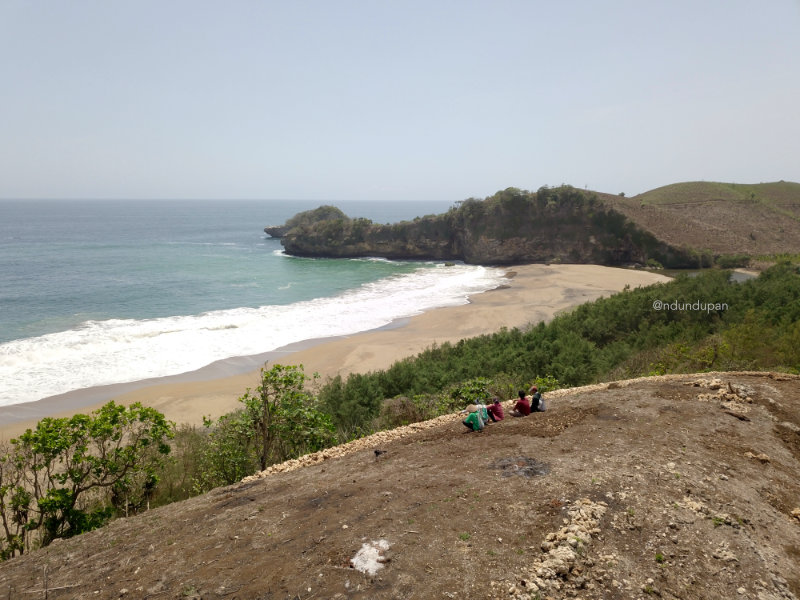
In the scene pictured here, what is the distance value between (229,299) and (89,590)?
38.3 metres

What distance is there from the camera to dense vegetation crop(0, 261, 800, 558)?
9.65m

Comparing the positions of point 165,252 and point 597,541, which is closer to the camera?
point 597,541

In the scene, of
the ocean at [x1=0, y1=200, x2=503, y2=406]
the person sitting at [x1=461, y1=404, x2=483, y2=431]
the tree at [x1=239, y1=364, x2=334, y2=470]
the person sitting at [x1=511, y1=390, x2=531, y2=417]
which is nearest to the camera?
the person sitting at [x1=461, y1=404, x2=483, y2=431]

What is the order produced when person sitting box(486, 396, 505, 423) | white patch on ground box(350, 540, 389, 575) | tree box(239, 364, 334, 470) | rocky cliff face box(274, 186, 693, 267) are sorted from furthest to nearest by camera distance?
rocky cliff face box(274, 186, 693, 267) → tree box(239, 364, 334, 470) → person sitting box(486, 396, 505, 423) → white patch on ground box(350, 540, 389, 575)

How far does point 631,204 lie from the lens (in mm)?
66375

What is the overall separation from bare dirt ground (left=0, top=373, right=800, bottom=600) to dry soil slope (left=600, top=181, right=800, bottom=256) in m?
57.1

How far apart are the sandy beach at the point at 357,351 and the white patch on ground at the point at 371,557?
613 inches

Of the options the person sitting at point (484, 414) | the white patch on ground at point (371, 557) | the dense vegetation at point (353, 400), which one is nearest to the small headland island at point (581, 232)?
the dense vegetation at point (353, 400)

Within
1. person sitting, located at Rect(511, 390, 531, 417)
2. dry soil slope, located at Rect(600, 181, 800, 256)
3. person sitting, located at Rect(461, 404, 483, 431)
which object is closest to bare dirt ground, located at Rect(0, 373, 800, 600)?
person sitting, located at Rect(461, 404, 483, 431)

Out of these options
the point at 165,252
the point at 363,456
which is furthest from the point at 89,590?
the point at 165,252

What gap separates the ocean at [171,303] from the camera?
1051 inches

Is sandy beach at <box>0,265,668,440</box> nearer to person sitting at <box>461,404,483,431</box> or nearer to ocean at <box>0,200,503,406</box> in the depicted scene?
ocean at <box>0,200,503,406</box>

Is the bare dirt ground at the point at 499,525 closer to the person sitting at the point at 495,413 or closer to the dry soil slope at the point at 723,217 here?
the person sitting at the point at 495,413

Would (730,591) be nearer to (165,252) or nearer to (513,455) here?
(513,455)
